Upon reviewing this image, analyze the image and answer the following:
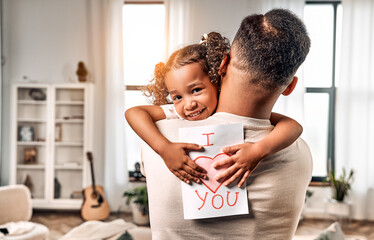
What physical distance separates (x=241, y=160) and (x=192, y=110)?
317 mm

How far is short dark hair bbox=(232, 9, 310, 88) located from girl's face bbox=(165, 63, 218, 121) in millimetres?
260

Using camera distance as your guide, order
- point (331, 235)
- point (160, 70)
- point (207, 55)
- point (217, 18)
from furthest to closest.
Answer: point (217, 18), point (331, 235), point (160, 70), point (207, 55)

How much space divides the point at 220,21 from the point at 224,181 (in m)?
4.88

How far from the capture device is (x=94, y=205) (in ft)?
16.5

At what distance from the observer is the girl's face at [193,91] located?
3.19 feet

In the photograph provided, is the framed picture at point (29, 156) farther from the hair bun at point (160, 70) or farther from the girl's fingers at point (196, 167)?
the girl's fingers at point (196, 167)

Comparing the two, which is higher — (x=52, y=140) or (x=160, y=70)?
(x=160, y=70)

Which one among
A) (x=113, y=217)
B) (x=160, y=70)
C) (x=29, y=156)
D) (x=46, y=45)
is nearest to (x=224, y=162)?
(x=160, y=70)

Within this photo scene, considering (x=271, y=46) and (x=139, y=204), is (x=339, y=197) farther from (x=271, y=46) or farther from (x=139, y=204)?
(x=271, y=46)

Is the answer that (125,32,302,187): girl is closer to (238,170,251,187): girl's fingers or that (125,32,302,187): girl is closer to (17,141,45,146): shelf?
(238,170,251,187): girl's fingers

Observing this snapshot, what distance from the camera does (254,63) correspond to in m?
0.70

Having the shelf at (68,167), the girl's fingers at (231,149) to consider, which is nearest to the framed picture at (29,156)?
the shelf at (68,167)

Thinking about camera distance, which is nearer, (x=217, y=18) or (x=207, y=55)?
(x=207, y=55)

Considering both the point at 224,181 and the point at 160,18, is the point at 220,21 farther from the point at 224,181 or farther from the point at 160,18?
the point at 224,181
